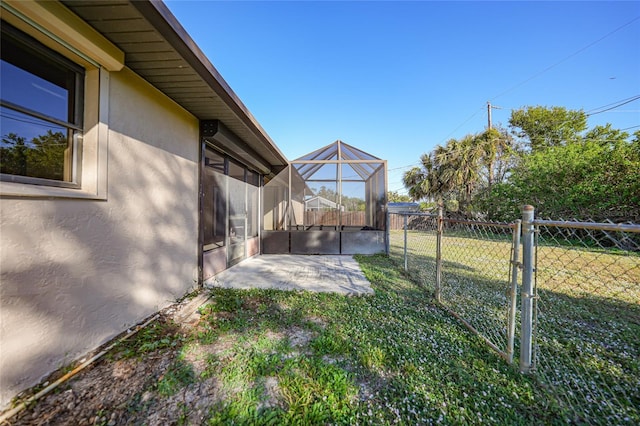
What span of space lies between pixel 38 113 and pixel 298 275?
3.55 metres

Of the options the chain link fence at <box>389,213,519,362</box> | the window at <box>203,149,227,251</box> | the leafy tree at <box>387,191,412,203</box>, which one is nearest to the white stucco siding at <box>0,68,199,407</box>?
the window at <box>203,149,227,251</box>

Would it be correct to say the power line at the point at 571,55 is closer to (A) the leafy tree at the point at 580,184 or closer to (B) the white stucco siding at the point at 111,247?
(A) the leafy tree at the point at 580,184

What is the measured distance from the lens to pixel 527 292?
1654mm

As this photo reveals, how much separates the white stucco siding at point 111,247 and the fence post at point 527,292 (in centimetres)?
333

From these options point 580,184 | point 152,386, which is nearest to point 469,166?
point 580,184

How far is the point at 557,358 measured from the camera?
1.87 m

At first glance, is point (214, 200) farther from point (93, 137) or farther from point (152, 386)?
point (152, 386)

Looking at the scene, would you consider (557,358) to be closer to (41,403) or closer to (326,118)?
(41,403)

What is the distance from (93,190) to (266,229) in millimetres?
4558

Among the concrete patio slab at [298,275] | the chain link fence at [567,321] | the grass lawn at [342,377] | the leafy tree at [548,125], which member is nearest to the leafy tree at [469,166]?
the leafy tree at [548,125]

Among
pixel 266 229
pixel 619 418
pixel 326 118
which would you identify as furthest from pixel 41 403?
pixel 326 118

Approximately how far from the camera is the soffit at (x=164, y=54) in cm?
158

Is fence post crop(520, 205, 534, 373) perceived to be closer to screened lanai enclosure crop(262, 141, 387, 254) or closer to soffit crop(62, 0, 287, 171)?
soffit crop(62, 0, 287, 171)

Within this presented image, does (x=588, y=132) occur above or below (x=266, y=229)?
above
